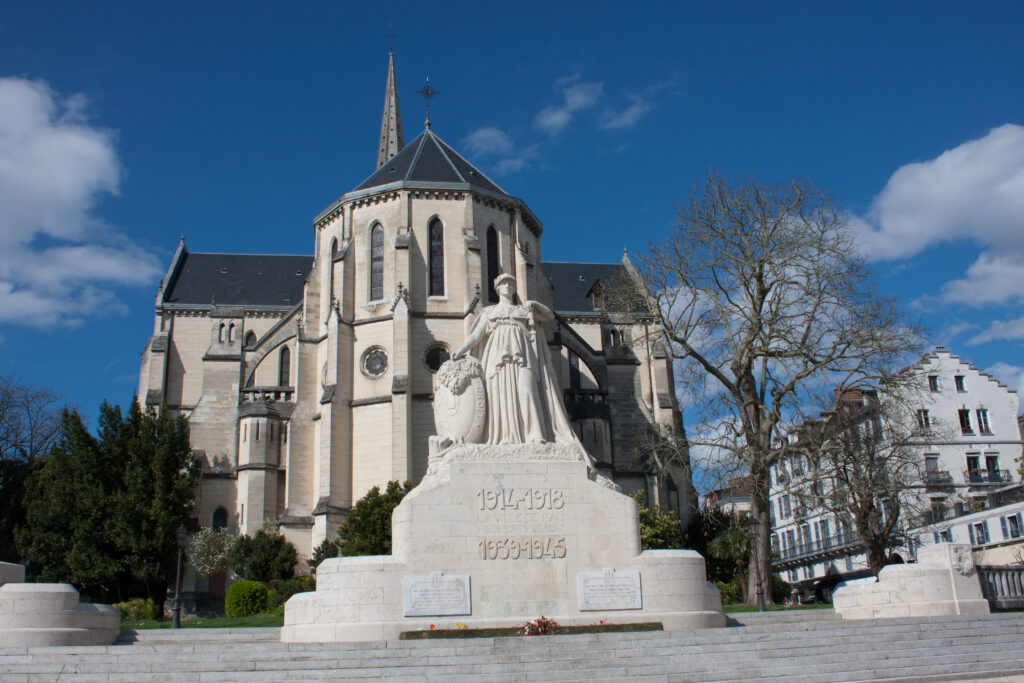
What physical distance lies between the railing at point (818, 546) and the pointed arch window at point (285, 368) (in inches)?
1039

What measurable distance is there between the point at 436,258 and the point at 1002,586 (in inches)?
1098

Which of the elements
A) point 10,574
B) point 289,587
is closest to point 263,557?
A: point 289,587

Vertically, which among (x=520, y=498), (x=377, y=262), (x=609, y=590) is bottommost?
(x=609, y=590)

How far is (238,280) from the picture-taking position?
53.3m

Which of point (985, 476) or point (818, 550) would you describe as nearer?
point (985, 476)

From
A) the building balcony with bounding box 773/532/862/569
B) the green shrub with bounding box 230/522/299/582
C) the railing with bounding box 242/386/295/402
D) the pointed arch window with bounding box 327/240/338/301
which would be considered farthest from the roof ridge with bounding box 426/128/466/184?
the building balcony with bounding box 773/532/862/569

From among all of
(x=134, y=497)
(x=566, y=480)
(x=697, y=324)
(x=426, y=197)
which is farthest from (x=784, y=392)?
(x=134, y=497)

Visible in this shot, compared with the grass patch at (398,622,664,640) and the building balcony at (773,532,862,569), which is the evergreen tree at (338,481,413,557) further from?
the building balcony at (773,532,862,569)

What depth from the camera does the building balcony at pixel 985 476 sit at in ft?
140

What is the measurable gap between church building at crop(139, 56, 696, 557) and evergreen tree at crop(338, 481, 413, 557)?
279 cm

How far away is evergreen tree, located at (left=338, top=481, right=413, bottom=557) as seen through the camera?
30.4 m

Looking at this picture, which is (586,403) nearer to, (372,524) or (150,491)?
(372,524)

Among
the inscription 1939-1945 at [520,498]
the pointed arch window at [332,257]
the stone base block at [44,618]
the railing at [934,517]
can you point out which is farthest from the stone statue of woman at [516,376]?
the railing at [934,517]

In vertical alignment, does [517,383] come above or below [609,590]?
above
